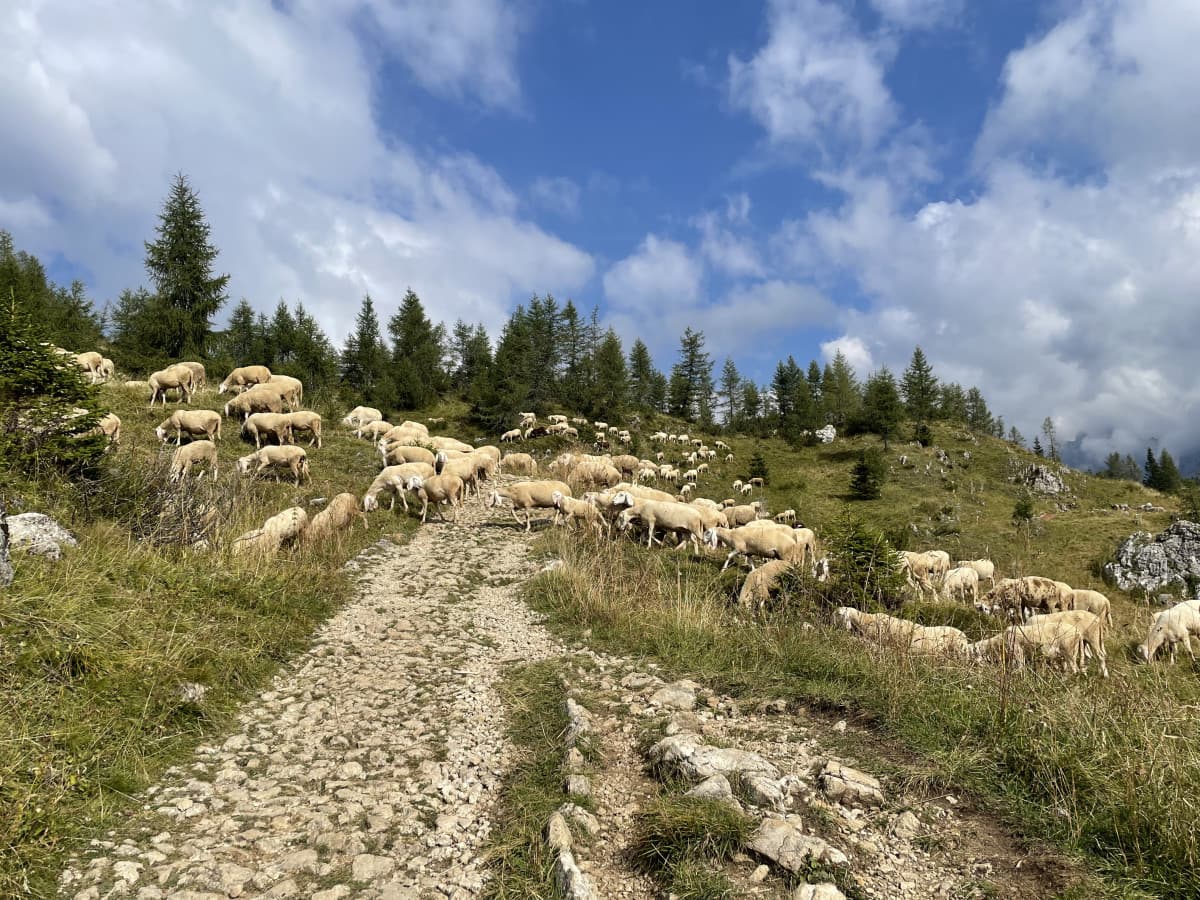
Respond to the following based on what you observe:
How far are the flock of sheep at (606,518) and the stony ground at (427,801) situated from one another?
2.68 m

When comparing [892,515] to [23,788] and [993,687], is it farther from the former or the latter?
[23,788]

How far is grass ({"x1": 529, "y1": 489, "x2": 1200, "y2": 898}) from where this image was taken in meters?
3.67

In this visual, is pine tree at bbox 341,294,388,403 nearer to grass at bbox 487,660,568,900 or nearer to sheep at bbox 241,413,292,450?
sheep at bbox 241,413,292,450

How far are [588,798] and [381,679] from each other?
376 cm

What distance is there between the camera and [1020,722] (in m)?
5.02

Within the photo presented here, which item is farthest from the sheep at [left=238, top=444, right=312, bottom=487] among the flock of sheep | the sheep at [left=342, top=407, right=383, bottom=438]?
the sheep at [left=342, top=407, right=383, bottom=438]

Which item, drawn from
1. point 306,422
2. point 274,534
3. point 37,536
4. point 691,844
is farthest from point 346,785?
point 306,422

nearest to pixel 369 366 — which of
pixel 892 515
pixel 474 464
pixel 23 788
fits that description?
pixel 474 464

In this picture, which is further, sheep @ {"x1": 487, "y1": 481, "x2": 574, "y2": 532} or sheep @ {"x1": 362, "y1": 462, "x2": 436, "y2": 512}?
sheep @ {"x1": 487, "y1": 481, "x2": 574, "y2": 532}

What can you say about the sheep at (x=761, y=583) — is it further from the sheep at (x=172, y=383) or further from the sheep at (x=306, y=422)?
the sheep at (x=172, y=383)

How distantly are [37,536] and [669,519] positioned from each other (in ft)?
47.9

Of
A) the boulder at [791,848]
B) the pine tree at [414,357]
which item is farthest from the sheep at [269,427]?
the pine tree at [414,357]

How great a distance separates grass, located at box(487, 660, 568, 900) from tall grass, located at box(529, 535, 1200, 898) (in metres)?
1.80

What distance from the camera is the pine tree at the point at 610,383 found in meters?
65.1
